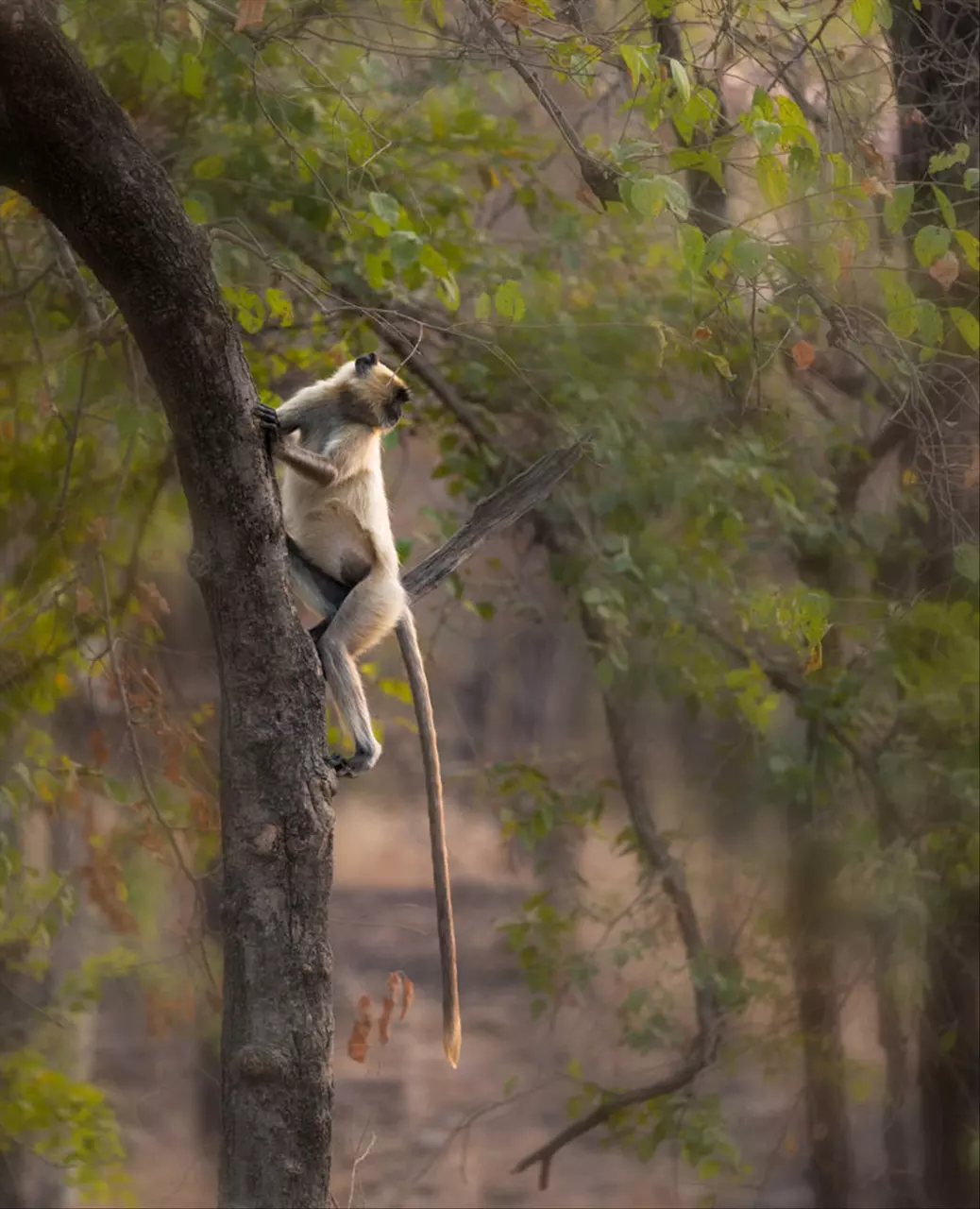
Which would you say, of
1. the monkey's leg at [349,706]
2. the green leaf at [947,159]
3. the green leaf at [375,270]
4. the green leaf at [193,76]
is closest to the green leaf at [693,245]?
the green leaf at [947,159]

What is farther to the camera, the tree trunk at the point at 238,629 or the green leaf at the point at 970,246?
the green leaf at the point at 970,246

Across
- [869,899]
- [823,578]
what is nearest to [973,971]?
[869,899]

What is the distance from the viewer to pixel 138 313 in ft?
9.29

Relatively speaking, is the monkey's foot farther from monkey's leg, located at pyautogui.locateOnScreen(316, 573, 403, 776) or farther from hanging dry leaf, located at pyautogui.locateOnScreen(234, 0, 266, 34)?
hanging dry leaf, located at pyautogui.locateOnScreen(234, 0, 266, 34)

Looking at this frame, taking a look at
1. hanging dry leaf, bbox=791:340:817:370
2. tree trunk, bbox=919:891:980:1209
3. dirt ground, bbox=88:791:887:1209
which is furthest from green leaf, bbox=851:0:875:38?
dirt ground, bbox=88:791:887:1209

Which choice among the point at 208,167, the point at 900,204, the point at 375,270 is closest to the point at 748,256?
the point at 900,204

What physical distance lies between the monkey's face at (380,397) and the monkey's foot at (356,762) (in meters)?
0.88

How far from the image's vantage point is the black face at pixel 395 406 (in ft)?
13.6

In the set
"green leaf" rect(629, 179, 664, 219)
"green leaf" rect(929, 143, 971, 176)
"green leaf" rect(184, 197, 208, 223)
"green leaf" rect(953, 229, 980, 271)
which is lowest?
"green leaf" rect(629, 179, 664, 219)

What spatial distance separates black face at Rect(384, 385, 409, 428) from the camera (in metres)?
4.16

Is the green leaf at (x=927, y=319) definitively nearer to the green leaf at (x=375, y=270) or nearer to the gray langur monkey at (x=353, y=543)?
the gray langur monkey at (x=353, y=543)

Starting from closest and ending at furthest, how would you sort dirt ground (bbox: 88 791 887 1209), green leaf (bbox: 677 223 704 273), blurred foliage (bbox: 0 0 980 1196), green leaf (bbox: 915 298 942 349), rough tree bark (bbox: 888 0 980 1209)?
green leaf (bbox: 677 223 704 273)
green leaf (bbox: 915 298 942 349)
blurred foliage (bbox: 0 0 980 1196)
rough tree bark (bbox: 888 0 980 1209)
dirt ground (bbox: 88 791 887 1209)

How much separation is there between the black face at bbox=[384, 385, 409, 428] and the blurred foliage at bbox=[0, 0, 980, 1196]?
292mm

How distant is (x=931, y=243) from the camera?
372cm
